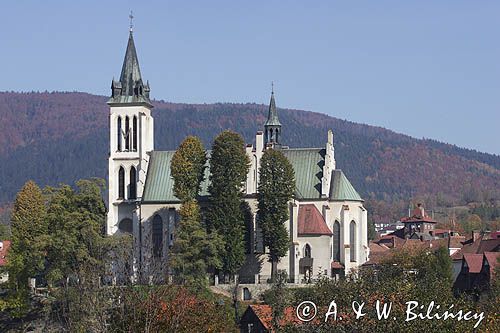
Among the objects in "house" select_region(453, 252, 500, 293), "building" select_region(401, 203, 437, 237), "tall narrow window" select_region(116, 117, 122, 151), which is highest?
"tall narrow window" select_region(116, 117, 122, 151)

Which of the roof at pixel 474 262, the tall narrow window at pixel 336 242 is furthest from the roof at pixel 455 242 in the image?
the roof at pixel 474 262

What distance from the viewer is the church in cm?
10688

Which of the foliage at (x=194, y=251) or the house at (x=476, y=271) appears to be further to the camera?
the foliage at (x=194, y=251)

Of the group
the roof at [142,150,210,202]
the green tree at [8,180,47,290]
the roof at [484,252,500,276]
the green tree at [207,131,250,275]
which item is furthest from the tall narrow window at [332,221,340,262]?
the green tree at [8,180,47,290]

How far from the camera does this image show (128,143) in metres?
113

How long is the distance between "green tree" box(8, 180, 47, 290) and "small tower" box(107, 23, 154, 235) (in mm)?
6646

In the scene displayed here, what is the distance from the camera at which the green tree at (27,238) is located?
335 feet

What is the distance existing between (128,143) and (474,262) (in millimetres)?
30092

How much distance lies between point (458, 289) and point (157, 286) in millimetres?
36308

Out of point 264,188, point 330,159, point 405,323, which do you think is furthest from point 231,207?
point 405,323

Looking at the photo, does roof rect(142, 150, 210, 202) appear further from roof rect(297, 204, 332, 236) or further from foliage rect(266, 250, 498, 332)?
foliage rect(266, 250, 498, 332)

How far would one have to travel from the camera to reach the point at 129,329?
5978cm

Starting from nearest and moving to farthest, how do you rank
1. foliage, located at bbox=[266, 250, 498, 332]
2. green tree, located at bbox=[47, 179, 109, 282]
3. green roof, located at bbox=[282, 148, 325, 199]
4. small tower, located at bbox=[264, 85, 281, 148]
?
1. foliage, located at bbox=[266, 250, 498, 332]
2. green tree, located at bbox=[47, 179, 109, 282]
3. green roof, located at bbox=[282, 148, 325, 199]
4. small tower, located at bbox=[264, 85, 281, 148]

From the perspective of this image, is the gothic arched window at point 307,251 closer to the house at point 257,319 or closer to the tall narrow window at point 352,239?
the tall narrow window at point 352,239
